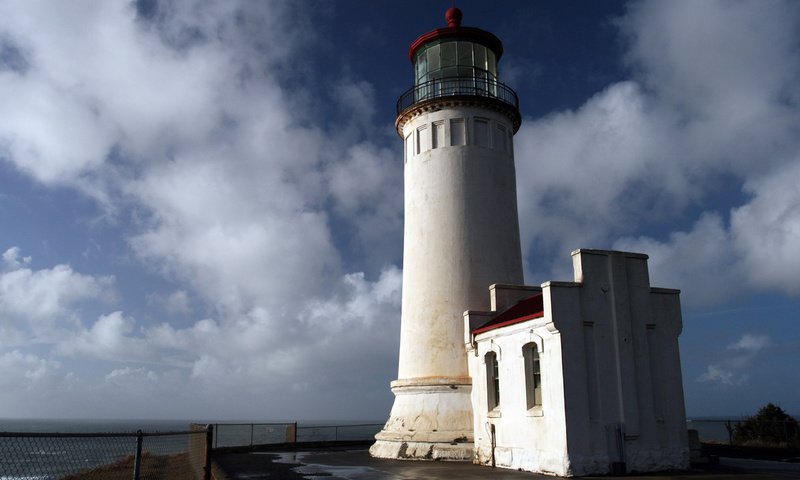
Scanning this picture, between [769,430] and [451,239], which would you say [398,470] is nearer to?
[451,239]

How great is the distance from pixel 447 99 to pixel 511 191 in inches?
153

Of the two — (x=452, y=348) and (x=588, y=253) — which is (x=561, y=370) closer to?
(x=588, y=253)

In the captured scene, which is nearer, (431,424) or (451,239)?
(431,424)

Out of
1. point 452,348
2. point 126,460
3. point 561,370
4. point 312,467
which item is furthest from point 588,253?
point 126,460

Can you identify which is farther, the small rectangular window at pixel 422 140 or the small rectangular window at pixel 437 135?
the small rectangular window at pixel 422 140

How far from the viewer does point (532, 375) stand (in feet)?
55.9

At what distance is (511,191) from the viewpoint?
74.6 ft

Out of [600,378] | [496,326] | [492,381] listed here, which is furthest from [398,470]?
[600,378]

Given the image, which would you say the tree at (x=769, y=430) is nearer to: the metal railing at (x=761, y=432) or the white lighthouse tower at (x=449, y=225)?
the metal railing at (x=761, y=432)

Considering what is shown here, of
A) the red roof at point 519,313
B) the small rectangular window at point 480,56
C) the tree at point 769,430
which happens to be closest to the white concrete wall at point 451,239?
the red roof at point 519,313

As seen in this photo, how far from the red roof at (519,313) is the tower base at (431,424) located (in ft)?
6.61

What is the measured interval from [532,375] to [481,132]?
9127 mm

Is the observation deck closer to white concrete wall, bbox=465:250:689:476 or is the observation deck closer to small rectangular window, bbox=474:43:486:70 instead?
small rectangular window, bbox=474:43:486:70

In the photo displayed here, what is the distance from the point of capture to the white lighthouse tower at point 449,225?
20.0 m
